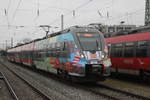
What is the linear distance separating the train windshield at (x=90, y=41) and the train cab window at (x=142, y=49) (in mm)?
2190

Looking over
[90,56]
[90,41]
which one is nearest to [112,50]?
[90,41]

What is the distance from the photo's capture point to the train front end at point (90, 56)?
45.1 ft

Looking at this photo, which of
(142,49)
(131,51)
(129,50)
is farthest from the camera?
(129,50)

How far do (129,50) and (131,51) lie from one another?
27 cm

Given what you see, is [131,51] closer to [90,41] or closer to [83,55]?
[90,41]

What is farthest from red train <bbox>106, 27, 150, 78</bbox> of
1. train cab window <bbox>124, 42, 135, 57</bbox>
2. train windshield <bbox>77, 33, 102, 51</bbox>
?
train windshield <bbox>77, 33, 102, 51</bbox>

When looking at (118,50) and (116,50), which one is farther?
(116,50)

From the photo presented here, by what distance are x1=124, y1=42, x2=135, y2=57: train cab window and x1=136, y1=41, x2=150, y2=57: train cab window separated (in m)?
0.56

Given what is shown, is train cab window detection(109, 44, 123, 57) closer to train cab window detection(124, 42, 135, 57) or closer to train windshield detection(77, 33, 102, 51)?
train cab window detection(124, 42, 135, 57)

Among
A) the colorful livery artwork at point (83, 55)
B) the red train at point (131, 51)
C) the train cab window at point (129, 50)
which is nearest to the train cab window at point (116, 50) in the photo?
the red train at point (131, 51)

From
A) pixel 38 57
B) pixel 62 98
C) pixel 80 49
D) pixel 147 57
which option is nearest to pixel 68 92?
pixel 62 98

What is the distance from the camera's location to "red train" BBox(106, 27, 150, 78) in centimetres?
1441

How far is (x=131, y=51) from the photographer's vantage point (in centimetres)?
1591

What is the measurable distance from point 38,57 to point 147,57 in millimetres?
11976
